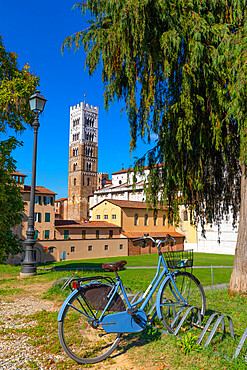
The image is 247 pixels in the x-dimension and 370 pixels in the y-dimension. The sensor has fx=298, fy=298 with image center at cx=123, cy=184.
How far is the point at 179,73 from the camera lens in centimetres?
869

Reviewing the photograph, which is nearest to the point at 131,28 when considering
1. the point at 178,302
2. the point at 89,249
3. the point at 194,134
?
the point at 194,134

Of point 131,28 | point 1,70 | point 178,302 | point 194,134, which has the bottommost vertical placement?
point 178,302

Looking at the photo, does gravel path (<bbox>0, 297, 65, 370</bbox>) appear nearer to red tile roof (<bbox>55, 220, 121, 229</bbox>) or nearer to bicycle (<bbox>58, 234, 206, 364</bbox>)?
bicycle (<bbox>58, 234, 206, 364</bbox>)

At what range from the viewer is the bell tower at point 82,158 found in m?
90.4

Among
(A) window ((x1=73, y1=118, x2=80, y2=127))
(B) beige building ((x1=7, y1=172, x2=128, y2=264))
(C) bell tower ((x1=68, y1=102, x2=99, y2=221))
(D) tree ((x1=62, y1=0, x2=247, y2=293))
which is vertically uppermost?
(A) window ((x1=73, y1=118, x2=80, y2=127))

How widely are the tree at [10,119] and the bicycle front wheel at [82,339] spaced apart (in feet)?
24.9

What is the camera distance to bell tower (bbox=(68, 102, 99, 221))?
297 ft

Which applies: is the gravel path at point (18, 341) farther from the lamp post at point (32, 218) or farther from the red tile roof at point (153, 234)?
the red tile roof at point (153, 234)

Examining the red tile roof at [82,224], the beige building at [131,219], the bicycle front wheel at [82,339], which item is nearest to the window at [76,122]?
the beige building at [131,219]

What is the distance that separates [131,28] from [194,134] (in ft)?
11.1

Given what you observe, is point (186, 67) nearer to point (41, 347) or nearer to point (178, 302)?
point (178, 302)

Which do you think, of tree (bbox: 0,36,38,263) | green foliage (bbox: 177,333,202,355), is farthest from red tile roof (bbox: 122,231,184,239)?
green foliage (bbox: 177,333,202,355)

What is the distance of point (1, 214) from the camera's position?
38.4 ft

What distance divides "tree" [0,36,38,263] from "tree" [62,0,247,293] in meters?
4.37
